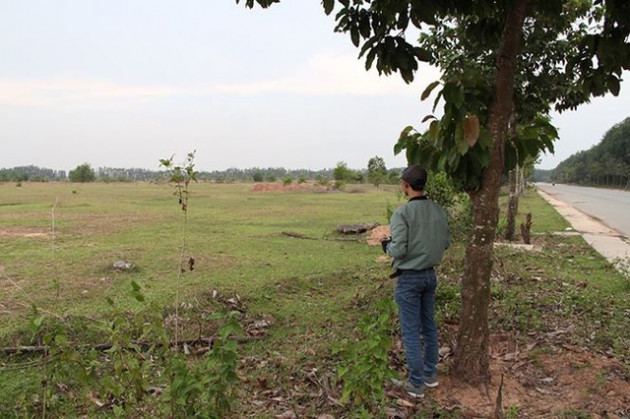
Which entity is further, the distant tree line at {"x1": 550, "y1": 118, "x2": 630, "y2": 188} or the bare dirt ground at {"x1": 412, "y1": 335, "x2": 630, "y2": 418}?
the distant tree line at {"x1": 550, "y1": 118, "x2": 630, "y2": 188}

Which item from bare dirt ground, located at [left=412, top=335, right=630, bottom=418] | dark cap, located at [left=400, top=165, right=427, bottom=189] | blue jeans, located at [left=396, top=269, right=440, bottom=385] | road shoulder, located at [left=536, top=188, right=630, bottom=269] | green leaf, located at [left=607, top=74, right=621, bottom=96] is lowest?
road shoulder, located at [left=536, top=188, right=630, bottom=269]

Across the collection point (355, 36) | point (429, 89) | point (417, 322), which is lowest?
point (417, 322)

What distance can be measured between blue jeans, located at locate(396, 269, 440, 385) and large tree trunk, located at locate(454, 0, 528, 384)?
8.3 inches

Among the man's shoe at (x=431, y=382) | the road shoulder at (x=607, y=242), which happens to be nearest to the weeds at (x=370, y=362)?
the man's shoe at (x=431, y=382)

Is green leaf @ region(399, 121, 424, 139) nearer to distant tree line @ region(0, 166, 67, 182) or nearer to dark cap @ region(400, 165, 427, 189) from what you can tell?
dark cap @ region(400, 165, 427, 189)

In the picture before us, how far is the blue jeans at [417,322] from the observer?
134 inches

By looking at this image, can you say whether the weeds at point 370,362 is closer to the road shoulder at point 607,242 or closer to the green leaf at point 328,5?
the green leaf at point 328,5

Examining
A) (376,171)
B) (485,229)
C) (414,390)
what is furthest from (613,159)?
(414,390)

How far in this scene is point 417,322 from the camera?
3488 millimetres

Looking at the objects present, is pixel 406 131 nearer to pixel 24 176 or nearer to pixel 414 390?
pixel 414 390

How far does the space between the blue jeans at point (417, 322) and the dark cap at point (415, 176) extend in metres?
0.62

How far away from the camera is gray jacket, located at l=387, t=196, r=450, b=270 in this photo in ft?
11.0

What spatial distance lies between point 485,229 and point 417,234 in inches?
18.5

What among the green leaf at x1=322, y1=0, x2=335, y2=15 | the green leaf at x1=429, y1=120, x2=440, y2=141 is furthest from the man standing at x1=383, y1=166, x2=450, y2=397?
the green leaf at x1=322, y1=0, x2=335, y2=15
